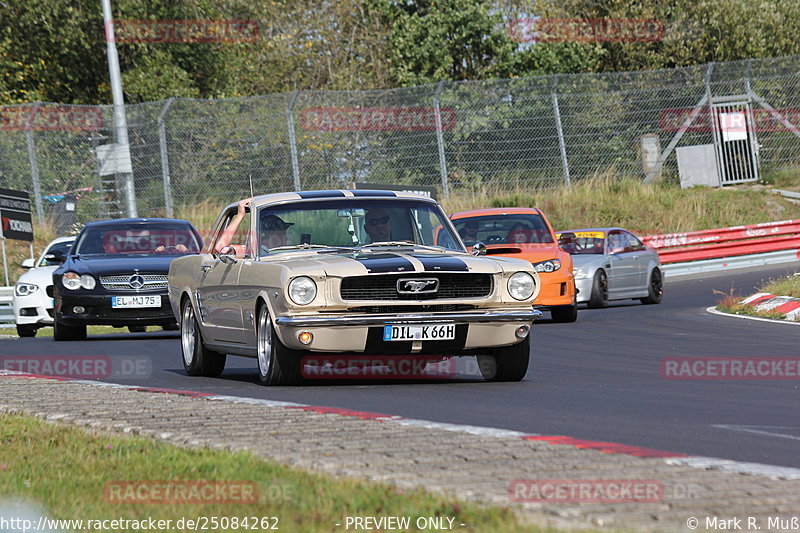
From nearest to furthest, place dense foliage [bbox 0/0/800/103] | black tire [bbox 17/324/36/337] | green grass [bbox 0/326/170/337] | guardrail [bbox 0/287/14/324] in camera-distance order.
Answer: black tire [bbox 17/324/36/337]
green grass [bbox 0/326/170/337]
guardrail [bbox 0/287/14/324]
dense foliage [bbox 0/0/800/103]

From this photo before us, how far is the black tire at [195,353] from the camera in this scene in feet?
39.0

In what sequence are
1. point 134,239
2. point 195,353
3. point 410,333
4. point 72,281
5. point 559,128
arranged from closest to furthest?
point 410,333 < point 195,353 < point 72,281 < point 134,239 < point 559,128

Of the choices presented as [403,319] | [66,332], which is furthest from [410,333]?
[66,332]

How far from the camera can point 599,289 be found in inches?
856

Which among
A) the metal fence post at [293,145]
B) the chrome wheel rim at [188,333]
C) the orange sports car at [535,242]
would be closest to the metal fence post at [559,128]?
the metal fence post at [293,145]

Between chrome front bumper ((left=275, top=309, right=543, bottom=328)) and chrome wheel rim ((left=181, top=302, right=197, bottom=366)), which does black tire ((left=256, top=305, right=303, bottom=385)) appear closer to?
chrome front bumper ((left=275, top=309, right=543, bottom=328))

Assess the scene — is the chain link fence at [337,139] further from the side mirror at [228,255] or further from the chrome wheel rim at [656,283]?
the side mirror at [228,255]

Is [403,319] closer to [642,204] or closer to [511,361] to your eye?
[511,361]

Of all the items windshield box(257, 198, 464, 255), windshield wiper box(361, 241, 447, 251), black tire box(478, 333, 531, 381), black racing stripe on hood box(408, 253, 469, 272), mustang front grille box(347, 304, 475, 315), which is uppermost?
windshield box(257, 198, 464, 255)

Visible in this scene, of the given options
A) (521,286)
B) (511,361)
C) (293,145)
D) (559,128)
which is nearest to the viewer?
(521,286)

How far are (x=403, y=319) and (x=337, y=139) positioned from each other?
21.6 m

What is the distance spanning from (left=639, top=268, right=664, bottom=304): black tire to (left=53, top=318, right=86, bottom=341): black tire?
370 inches

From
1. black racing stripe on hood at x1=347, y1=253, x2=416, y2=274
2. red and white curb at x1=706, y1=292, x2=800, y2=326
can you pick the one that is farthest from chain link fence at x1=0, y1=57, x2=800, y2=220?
black racing stripe on hood at x1=347, y1=253, x2=416, y2=274

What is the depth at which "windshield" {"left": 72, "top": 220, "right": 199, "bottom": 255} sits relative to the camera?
17984 millimetres
